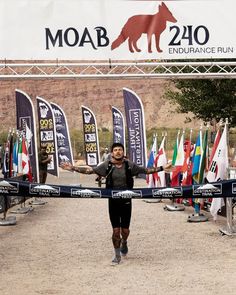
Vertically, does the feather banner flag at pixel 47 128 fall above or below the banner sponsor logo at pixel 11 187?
above

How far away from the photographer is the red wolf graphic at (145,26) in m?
12.0

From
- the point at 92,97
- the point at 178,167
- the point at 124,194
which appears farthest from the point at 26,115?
the point at 92,97

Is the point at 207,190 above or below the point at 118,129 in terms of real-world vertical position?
below

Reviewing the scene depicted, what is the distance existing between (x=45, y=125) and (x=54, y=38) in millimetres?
16238

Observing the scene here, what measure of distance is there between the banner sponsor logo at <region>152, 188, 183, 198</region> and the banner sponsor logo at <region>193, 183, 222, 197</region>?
24 centimetres

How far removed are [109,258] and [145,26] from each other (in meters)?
4.19

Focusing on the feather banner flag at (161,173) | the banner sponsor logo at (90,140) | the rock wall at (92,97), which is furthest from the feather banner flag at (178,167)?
the rock wall at (92,97)

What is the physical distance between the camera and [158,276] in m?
8.81

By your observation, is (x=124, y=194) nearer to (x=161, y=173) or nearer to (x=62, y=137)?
(x=161, y=173)

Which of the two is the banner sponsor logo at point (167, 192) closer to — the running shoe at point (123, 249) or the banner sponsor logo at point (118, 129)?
the running shoe at point (123, 249)

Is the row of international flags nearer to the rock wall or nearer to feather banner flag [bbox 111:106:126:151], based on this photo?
feather banner flag [bbox 111:106:126:151]

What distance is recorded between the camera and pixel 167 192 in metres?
10.2

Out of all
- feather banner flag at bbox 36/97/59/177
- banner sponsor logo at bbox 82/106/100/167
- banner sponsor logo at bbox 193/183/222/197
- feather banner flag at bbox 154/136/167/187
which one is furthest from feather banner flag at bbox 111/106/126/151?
banner sponsor logo at bbox 193/183/222/197

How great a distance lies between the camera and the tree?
1390 inches
